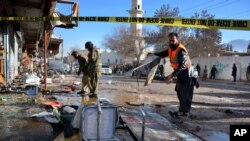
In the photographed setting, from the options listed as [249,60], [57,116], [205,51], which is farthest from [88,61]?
[205,51]

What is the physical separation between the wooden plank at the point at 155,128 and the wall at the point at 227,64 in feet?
101

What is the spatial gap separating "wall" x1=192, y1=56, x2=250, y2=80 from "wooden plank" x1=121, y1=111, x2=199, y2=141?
30665 mm

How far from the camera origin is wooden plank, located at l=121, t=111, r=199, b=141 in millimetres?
6508

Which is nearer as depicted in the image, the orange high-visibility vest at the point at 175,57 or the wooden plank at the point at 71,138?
the wooden plank at the point at 71,138

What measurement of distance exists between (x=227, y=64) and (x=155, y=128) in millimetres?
34815

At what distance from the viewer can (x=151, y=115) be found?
8.74m

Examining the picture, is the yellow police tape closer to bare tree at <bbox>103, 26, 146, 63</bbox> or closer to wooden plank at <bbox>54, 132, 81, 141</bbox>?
wooden plank at <bbox>54, 132, 81, 141</bbox>

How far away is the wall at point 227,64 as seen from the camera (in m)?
37.9

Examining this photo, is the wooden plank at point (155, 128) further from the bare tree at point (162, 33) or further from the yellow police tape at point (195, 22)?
the bare tree at point (162, 33)

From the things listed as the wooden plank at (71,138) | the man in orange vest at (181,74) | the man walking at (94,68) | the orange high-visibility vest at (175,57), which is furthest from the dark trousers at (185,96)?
the man walking at (94,68)

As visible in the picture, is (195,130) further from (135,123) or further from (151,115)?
(151,115)

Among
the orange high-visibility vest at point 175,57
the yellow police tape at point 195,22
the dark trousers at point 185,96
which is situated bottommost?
the dark trousers at point 185,96

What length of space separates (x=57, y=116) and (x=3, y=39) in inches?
394

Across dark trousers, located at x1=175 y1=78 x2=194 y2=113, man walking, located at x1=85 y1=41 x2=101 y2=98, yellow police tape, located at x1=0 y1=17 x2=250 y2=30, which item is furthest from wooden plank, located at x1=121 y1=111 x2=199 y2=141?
man walking, located at x1=85 y1=41 x2=101 y2=98
